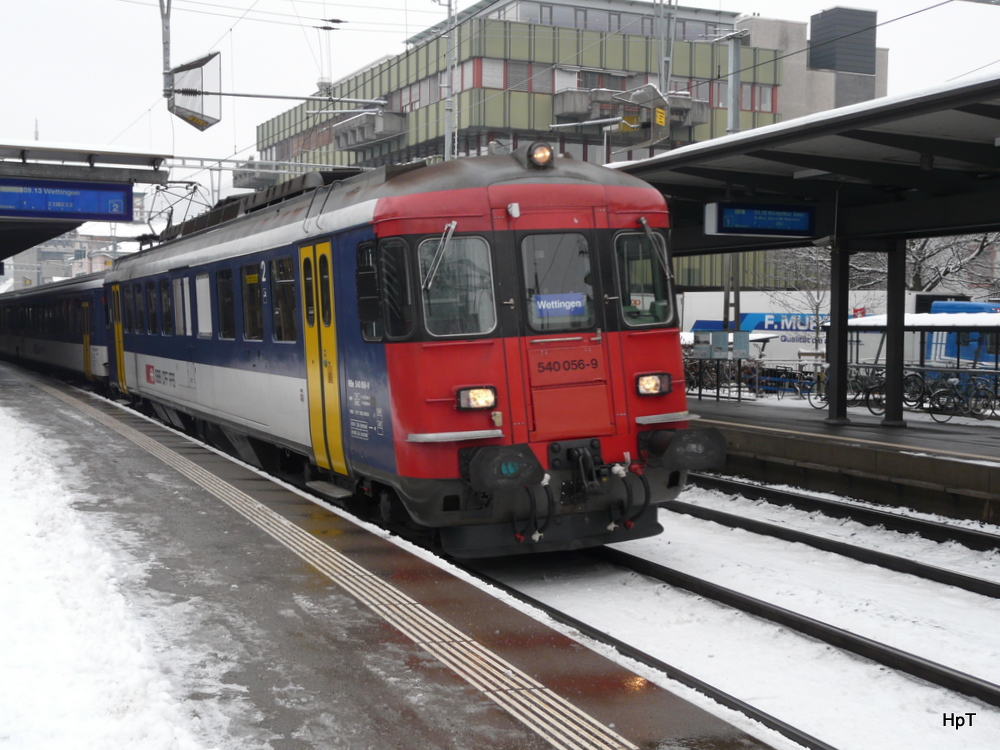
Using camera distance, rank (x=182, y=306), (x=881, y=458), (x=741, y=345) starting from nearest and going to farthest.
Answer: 1. (x=881, y=458)
2. (x=182, y=306)
3. (x=741, y=345)

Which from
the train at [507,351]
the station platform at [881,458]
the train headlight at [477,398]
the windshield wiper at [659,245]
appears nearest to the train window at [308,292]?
the train at [507,351]

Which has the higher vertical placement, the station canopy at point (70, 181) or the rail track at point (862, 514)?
the station canopy at point (70, 181)

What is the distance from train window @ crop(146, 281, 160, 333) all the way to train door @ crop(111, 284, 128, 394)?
2.93 m

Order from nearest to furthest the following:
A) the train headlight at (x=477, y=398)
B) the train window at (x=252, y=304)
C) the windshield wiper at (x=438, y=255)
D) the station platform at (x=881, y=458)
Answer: the train headlight at (x=477, y=398) → the windshield wiper at (x=438, y=255) → the train window at (x=252, y=304) → the station platform at (x=881, y=458)

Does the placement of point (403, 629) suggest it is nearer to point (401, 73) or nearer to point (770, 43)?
point (401, 73)

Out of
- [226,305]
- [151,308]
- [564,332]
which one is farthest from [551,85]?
[564,332]

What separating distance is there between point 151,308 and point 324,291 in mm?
9099

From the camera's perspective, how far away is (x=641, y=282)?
8664 millimetres

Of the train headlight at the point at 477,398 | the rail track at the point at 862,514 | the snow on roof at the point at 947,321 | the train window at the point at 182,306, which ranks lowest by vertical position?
the rail track at the point at 862,514

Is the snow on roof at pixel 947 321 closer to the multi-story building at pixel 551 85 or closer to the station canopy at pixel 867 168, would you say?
the station canopy at pixel 867 168

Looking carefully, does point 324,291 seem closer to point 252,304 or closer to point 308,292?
point 308,292

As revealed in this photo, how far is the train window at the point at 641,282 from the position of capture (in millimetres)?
8547

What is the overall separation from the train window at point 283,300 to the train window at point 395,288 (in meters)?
2.43

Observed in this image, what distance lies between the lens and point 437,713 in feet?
17.0
